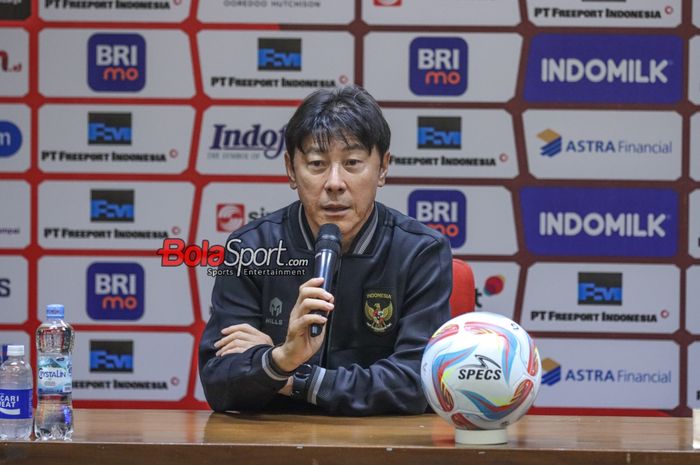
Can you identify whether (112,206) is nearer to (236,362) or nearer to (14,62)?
(14,62)

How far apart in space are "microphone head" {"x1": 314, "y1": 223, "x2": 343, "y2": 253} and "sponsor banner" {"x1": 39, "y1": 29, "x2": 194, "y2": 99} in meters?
1.85

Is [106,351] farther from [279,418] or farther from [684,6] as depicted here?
[684,6]

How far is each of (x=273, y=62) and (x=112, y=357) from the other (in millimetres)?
1240

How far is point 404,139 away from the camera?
3.92 m

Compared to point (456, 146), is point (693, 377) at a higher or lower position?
lower

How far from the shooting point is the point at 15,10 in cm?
397

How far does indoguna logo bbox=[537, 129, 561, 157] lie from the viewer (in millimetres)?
3900

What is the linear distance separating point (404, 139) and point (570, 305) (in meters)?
0.86

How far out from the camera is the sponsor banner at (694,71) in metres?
3.88

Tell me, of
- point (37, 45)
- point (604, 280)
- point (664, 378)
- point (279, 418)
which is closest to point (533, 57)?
point (604, 280)

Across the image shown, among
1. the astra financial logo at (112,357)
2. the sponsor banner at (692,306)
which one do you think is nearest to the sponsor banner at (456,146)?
the sponsor banner at (692,306)

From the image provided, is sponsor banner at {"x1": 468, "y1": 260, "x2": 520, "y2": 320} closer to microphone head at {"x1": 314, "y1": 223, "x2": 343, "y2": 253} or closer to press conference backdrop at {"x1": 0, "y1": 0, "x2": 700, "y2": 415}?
press conference backdrop at {"x1": 0, "y1": 0, "x2": 700, "y2": 415}

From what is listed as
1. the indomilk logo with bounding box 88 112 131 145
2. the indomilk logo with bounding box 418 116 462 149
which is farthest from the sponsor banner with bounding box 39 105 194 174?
the indomilk logo with bounding box 418 116 462 149

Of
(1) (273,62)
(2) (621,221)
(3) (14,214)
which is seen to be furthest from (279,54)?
(2) (621,221)
